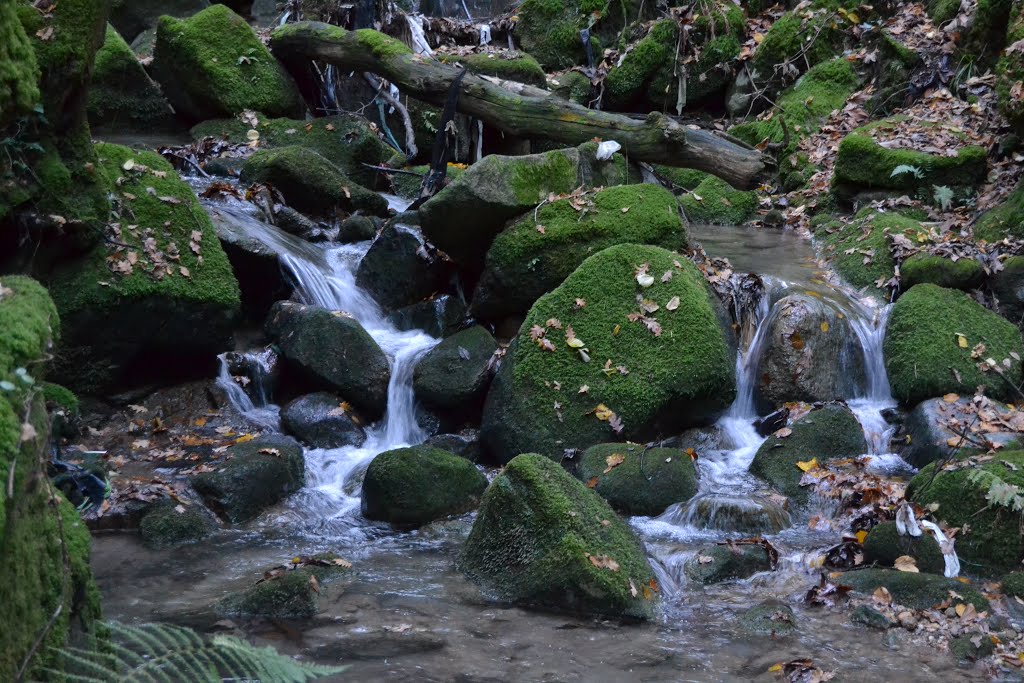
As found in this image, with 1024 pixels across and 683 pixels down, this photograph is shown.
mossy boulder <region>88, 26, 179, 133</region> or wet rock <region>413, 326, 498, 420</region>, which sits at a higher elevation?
mossy boulder <region>88, 26, 179, 133</region>

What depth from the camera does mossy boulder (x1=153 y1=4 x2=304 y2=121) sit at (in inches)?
517

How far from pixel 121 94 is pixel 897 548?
1197 centimetres

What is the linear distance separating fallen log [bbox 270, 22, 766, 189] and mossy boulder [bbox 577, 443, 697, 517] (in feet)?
16.2

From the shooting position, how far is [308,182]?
11070 millimetres

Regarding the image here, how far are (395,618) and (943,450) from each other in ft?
14.3

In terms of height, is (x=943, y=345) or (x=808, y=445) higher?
(x=943, y=345)

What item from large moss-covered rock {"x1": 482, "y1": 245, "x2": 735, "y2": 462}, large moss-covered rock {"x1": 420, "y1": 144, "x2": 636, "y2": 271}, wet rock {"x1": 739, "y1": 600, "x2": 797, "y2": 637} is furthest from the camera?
large moss-covered rock {"x1": 420, "y1": 144, "x2": 636, "y2": 271}

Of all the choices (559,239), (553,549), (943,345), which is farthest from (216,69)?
(553,549)

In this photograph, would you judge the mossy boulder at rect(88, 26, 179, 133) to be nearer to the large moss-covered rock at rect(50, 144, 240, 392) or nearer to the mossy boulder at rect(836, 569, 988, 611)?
the large moss-covered rock at rect(50, 144, 240, 392)

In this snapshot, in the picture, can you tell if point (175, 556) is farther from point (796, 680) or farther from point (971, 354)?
point (971, 354)

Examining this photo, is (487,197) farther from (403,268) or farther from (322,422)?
(322,422)

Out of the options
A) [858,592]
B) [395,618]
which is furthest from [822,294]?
[395,618]

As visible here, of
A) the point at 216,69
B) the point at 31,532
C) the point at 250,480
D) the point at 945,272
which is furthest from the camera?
the point at 216,69

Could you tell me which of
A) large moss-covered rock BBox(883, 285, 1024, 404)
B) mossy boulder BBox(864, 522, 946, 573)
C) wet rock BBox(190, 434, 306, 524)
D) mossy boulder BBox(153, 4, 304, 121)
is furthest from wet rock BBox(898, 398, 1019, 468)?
mossy boulder BBox(153, 4, 304, 121)
